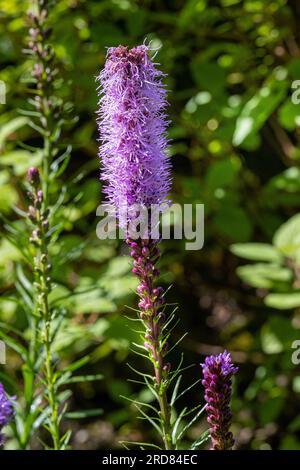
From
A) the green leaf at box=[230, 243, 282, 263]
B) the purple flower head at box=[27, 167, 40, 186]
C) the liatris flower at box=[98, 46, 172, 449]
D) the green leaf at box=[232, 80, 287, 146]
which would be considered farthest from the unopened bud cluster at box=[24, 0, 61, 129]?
the green leaf at box=[230, 243, 282, 263]

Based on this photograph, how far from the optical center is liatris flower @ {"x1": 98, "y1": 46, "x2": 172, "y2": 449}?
1.03m

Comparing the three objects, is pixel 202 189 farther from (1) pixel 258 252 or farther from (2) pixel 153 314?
(2) pixel 153 314

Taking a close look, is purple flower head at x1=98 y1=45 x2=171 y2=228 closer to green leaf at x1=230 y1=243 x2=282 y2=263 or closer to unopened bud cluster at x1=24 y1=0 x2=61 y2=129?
unopened bud cluster at x1=24 y1=0 x2=61 y2=129

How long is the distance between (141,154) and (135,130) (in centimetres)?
4

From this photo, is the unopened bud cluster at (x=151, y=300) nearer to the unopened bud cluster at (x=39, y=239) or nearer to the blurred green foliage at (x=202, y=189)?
the unopened bud cluster at (x=39, y=239)

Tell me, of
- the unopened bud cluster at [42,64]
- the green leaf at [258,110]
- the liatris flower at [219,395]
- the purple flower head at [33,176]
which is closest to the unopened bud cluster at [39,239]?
the purple flower head at [33,176]

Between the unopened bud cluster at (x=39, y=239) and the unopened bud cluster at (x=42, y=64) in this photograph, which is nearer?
the unopened bud cluster at (x=39, y=239)

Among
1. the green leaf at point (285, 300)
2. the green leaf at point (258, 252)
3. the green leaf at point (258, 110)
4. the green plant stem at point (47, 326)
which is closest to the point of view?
the green plant stem at point (47, 326)

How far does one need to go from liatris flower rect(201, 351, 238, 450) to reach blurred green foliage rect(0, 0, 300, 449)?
3.43ft

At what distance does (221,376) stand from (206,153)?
7.10 ft

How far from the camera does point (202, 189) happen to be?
8.91ft

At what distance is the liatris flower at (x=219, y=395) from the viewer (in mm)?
1048

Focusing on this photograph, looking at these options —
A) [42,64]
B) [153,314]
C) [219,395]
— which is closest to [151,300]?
[153,314]

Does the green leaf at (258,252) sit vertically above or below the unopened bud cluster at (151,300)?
above
